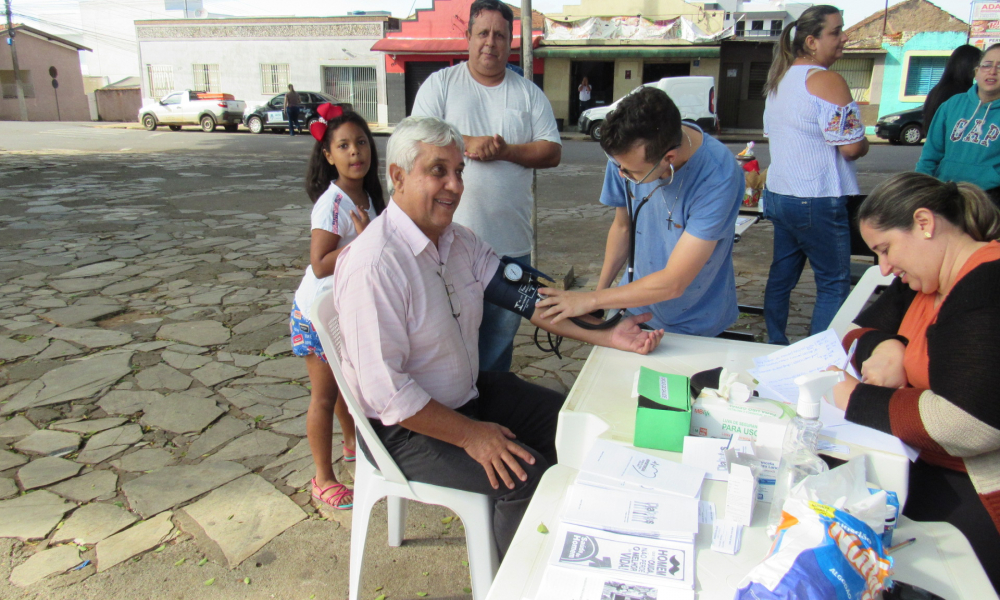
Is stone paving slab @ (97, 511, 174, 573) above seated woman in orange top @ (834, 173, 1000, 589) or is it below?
below

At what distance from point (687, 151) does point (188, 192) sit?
9588 millimetres

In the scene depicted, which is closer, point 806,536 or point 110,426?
point 806,536

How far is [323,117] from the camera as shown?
2.85 meters

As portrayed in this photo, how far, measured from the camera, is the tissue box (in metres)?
1.53

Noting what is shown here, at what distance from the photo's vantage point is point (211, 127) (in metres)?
23.2

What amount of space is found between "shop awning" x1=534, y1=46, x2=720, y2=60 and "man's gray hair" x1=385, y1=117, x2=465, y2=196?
2355cm

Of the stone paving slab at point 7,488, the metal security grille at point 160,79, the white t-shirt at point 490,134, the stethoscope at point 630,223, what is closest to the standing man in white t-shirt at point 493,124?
the white t-shirt at point 490,134

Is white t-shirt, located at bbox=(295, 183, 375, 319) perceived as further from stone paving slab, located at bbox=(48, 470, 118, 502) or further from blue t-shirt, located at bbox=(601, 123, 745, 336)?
stone paving slab, located at bbox=(48, 470, 118, 502)

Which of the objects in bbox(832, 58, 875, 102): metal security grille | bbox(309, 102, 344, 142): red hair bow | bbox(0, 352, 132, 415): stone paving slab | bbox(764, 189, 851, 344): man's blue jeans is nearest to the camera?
bbox(309, 102, 344, 142): red hair bow

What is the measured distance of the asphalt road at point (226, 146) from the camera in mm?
12724

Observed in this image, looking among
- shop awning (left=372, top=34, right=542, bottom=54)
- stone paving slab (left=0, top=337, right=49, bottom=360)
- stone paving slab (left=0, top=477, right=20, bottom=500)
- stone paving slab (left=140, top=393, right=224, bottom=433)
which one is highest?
shop awning (left=372, top=34, right=542, bottom=54)

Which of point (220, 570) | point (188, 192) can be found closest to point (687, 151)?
point (220, 570)

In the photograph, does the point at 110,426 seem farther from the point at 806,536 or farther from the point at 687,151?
the point at 806,536

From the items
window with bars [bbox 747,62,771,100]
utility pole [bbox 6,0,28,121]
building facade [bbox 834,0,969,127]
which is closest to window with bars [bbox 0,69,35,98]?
utility pole [bbox 6,0,28,121]
